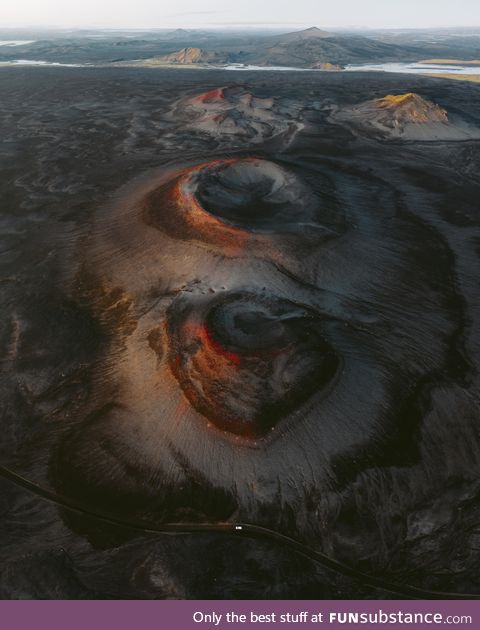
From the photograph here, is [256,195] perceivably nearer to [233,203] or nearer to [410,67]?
[233,203]

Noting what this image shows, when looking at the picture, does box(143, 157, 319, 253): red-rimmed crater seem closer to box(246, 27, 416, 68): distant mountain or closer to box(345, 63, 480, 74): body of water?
box(345, 63, 480, 74): body of water

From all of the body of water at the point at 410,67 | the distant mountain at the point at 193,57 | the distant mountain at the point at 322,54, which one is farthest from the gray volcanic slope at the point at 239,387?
the distant mountain at the point at 322,54

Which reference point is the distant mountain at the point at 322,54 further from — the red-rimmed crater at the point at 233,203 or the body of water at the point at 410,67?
the red-rimmed crater at the point at 233,203

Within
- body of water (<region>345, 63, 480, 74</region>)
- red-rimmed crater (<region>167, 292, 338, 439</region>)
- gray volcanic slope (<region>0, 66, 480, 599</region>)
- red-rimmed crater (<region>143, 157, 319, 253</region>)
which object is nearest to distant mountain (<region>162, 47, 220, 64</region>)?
body of water (<region>345, 63, 480, 74</region>)

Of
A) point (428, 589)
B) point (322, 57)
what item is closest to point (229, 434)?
point (428, 589)

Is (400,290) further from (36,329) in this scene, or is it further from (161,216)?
(36,329)

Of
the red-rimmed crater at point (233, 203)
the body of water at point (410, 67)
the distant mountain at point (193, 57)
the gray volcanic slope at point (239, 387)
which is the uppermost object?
the distant mountain at point (193, 57)
